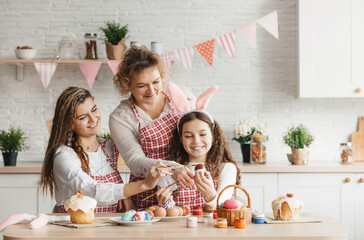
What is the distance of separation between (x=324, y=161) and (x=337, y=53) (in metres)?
0.89

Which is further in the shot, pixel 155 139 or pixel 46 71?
pixel 46 71

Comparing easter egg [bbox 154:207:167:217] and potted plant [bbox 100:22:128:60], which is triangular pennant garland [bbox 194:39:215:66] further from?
easter egg [bbox 154:207:167:217]

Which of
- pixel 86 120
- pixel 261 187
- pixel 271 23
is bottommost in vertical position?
pixel 261 187

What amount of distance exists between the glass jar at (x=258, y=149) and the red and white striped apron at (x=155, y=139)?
4.96 feet

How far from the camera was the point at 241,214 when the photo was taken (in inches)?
77.4

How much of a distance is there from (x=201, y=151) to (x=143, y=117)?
0.36 m

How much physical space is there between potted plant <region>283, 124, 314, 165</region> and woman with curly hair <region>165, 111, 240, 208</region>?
1.40 meters

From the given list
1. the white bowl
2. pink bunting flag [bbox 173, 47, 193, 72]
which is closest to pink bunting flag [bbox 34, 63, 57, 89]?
the white bowl

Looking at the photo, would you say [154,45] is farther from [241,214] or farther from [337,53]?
[241,214]

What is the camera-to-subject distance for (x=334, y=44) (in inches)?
159

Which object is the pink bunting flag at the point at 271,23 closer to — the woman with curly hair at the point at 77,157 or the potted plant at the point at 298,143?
the potted plant at the point at 298,143

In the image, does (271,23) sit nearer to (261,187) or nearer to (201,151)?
(261,187)

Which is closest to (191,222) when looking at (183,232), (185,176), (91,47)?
(183,232)

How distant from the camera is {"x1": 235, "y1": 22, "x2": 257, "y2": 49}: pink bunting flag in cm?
413
